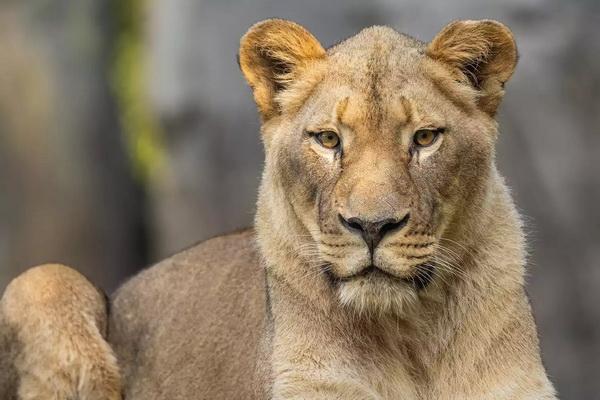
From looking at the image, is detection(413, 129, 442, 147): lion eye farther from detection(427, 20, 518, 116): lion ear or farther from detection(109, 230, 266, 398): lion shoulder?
detection(109, 230, 266, 398): lion shoulder

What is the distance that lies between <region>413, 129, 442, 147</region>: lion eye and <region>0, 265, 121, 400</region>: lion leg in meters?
2.13

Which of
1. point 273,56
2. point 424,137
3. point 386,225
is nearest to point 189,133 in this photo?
point 273,56

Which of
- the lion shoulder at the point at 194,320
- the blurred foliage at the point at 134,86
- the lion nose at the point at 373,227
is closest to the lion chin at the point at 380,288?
the lion nose at the point at 373,227

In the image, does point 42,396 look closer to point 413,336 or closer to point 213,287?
point 213,287

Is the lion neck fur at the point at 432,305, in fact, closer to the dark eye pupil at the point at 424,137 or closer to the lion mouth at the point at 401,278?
the lion mouth at the point at 401,278

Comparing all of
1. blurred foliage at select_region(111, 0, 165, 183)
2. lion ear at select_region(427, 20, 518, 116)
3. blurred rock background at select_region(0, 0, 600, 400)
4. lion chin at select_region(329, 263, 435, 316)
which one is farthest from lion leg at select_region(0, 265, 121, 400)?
blurred foliage at select_region(111, 0, 165, 183)

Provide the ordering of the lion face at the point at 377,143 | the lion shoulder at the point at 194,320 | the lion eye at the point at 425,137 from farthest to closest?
the lion shoulder at the point at 194,320 < the lion eye at the point at 425,137 < the lion face at the point at 377,143

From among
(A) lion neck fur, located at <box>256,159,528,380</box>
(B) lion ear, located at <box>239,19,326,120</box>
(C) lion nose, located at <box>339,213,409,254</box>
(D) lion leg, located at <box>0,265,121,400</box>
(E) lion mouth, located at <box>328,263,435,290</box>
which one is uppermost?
(B) lion ear, located at <box>239,19,326,120</box>

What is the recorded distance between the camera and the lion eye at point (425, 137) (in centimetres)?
486

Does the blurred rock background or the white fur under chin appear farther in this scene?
the blurred rock background

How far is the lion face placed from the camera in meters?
4.66

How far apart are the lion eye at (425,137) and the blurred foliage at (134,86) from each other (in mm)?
6466

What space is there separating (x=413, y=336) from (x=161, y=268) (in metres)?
1.82

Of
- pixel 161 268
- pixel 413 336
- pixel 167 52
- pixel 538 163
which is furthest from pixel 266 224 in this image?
pixel 167 52
